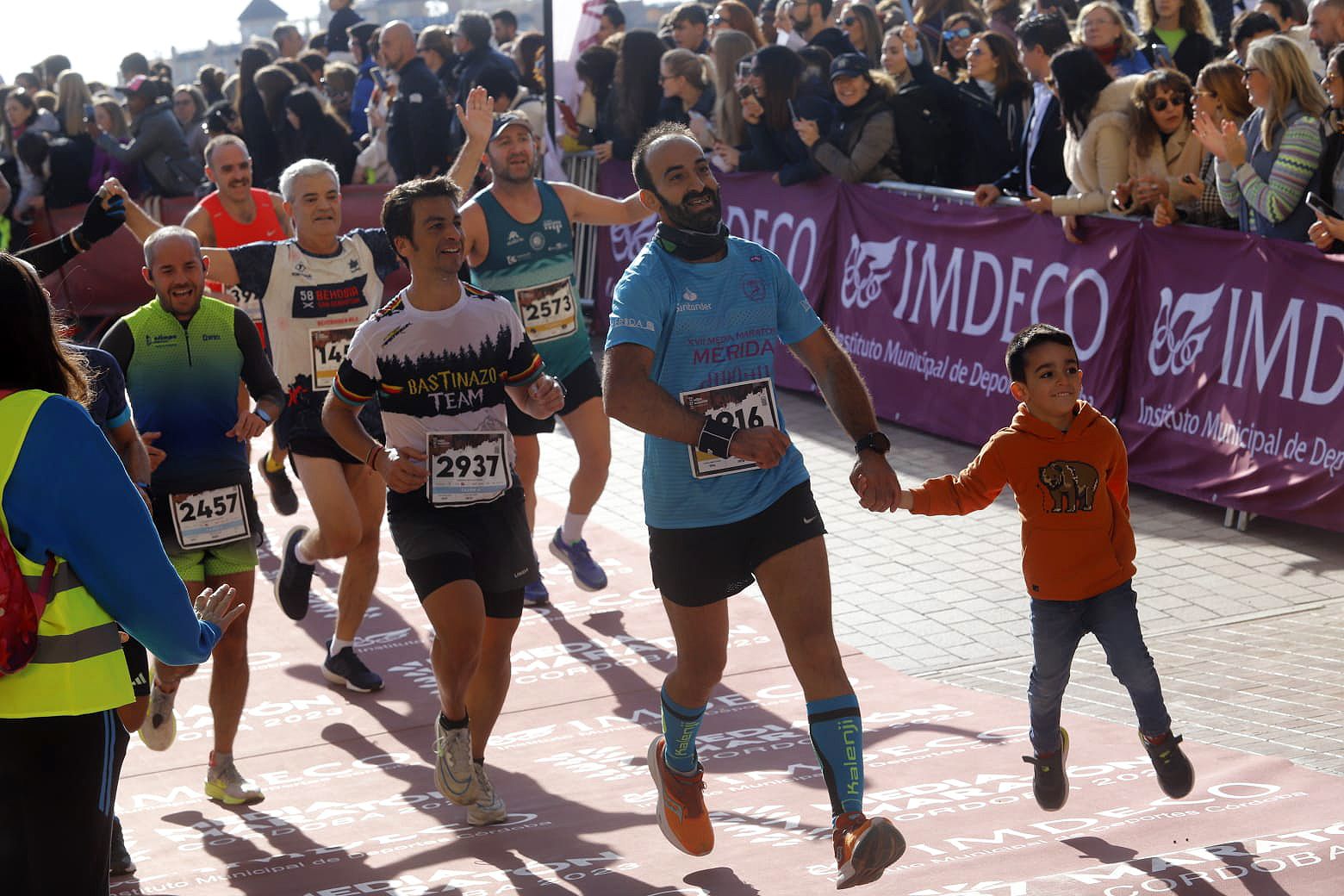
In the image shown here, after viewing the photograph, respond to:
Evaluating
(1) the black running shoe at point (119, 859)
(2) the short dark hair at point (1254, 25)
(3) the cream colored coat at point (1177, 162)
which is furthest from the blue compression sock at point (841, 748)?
(2) the short dark hair at point (1254, 25)

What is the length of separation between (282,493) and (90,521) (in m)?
6.47

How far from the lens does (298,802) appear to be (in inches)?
248

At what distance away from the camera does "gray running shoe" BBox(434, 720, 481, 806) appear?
5797 mm

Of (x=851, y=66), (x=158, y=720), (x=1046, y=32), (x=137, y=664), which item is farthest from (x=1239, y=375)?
(x=137, y=664)

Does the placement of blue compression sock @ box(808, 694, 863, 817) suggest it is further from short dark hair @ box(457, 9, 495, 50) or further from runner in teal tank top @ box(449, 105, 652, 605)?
short dark hair @ box(457, 9, 495, 50)

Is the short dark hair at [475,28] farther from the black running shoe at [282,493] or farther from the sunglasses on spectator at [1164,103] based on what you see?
the sunglasses on spectator at [1164,103]

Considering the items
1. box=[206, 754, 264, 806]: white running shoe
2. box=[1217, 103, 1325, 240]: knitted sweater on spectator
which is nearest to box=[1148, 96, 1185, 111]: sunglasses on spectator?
box=[1217, 103, 1325, 240]: knitted sweater on spectator

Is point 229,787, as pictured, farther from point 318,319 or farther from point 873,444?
point 873,444

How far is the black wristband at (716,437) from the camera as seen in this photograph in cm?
476

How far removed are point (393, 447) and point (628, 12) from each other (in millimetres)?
42170

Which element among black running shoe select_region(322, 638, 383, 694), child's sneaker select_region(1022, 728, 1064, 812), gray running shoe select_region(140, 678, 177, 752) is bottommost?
black running shoe select_region(322, 638, 383, 694)

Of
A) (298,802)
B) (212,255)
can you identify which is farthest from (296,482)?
(298,802)

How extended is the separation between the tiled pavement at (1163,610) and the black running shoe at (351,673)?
1996 millimetres

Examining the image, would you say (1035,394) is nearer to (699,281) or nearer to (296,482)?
(699,281)
